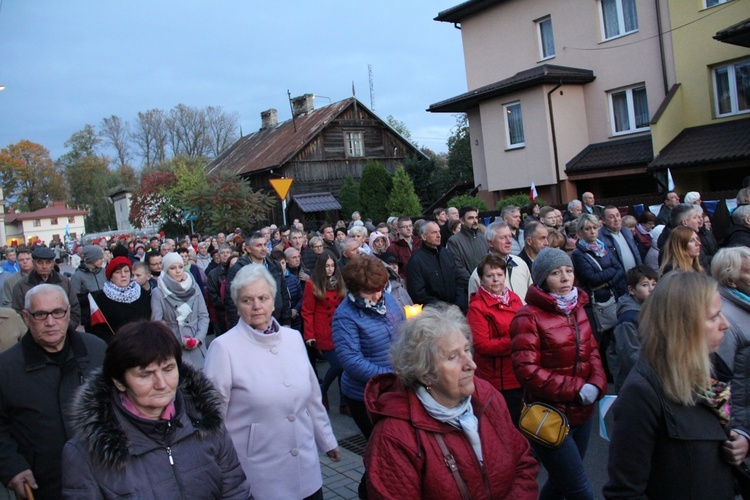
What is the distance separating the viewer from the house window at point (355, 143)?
38.7 m

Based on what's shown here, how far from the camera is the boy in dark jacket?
4316 millimetres

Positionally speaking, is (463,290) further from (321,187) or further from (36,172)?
(36,172)

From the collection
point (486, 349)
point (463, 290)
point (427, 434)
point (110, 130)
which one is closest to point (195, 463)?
point (427, 434)

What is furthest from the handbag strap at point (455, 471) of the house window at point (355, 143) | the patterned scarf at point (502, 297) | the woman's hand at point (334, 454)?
the house window at point (355, 143)

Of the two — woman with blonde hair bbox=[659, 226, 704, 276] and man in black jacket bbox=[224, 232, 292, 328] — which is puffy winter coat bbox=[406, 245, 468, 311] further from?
woman with blonde hair bbox=[659, 226, 704, 276]

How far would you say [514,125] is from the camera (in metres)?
23.5

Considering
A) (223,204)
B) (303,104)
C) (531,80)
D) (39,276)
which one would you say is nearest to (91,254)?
(39,276)

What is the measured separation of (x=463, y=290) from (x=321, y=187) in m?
30.3

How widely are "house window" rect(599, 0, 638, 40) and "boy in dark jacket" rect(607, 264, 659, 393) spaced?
18.7 m

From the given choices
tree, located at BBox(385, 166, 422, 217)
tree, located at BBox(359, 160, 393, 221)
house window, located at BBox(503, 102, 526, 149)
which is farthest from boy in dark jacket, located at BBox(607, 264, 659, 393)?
tree, located at BBox(359, 160, 393, 221)

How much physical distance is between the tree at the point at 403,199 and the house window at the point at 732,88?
12444mm

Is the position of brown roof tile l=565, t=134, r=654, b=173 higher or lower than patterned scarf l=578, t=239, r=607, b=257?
higher

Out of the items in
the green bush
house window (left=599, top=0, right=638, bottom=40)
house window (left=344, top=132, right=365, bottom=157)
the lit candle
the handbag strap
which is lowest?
the handbag strap

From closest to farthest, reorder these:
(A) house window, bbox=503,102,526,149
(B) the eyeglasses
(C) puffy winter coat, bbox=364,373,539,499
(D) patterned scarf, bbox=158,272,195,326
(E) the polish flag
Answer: (C) puffy winter coat, bbox=364,373,539,499 < (B) the eyeglasses < (E) the polish flag < (D) patterned scarf, bbox=158,272,195,326 < (A) house window, bbox=503,102,526,149
